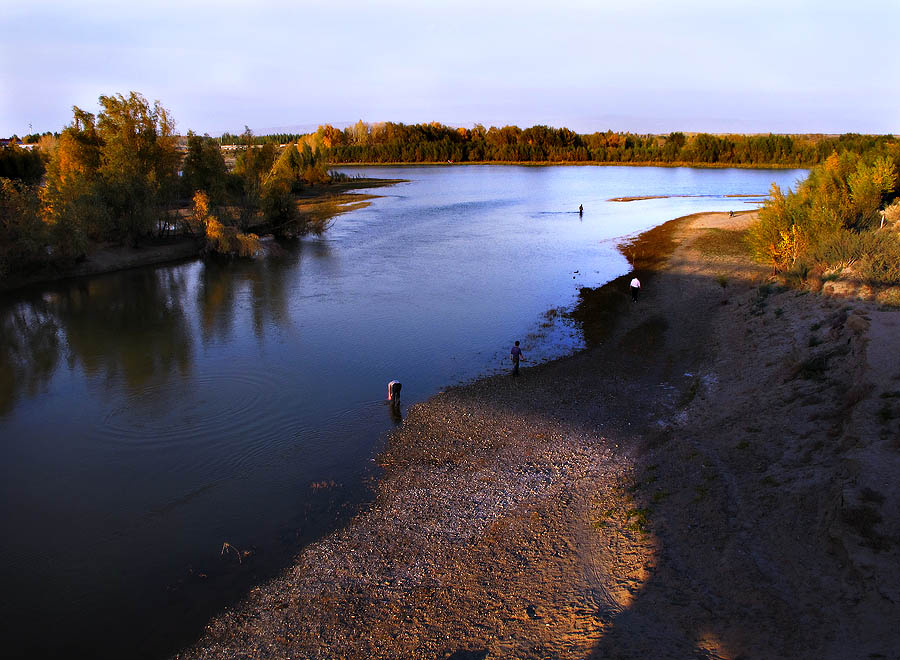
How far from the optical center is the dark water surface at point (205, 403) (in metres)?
8.89

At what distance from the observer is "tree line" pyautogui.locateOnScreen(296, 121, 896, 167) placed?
367 feet

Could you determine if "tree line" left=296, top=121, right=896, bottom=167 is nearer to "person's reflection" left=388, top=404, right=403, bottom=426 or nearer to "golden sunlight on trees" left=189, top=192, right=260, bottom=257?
"golden sunlight on trees" left=189, top=192, right=260, bottom=257

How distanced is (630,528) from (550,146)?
141 meters

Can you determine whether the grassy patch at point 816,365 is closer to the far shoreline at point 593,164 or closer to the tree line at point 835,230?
the tree line at point 835,230

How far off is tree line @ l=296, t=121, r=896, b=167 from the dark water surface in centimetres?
8266

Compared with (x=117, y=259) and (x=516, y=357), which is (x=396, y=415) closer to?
(x=516, y=357)

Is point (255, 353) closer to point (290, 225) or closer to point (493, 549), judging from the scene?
point (493, 549)

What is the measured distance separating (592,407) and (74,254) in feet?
97.6

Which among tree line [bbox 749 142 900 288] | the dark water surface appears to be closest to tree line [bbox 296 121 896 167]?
the dark water surface

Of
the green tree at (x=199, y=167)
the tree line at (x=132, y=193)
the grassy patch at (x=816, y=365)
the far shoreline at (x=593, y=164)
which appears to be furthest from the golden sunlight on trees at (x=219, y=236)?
the far shoreline at (x=593, y=164)

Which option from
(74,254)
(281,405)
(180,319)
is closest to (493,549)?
(281,405)

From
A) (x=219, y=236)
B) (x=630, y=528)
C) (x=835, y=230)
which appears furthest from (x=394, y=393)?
(x=219, y=236)

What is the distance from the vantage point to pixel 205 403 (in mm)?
15117

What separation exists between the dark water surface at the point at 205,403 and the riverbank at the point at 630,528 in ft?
4.17
